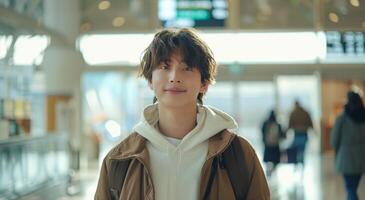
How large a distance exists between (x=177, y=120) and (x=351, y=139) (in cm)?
541

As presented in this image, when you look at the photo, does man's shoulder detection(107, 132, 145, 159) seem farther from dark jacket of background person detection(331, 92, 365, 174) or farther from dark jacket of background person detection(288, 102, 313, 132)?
dark jacket of background person detection(288, 102, 313, 132)

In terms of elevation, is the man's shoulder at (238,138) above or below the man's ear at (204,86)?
below

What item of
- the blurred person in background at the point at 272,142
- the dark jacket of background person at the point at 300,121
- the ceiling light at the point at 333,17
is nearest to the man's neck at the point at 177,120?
the blurred person in background at the point at 272,142

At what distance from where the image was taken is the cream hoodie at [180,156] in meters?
1.80

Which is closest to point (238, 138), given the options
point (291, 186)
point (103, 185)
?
point (103, 185)

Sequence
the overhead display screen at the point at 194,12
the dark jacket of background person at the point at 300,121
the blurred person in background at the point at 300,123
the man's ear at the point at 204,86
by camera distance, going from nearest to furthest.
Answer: the man's ear at the point at 204,86, the blurred person in background at the point at 300,123, the dark jacket of background person at the point at 300,121, the overhead display screen at the point at 194,12

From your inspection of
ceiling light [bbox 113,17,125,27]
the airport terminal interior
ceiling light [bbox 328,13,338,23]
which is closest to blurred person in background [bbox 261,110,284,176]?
the airport terminal interior

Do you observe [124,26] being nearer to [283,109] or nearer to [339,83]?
[283,109]

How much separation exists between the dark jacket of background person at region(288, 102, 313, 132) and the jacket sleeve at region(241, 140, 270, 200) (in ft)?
35.1

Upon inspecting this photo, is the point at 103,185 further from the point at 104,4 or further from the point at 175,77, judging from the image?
the point at 104,4

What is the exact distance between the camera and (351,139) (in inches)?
274

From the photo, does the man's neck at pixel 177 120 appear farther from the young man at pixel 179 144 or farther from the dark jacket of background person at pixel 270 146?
the dark jacket of background person at pixel 270 146

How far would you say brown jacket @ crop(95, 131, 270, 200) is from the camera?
5.85 ft

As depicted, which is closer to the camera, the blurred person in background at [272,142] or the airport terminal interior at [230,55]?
the blurred person in background at [272,142]
